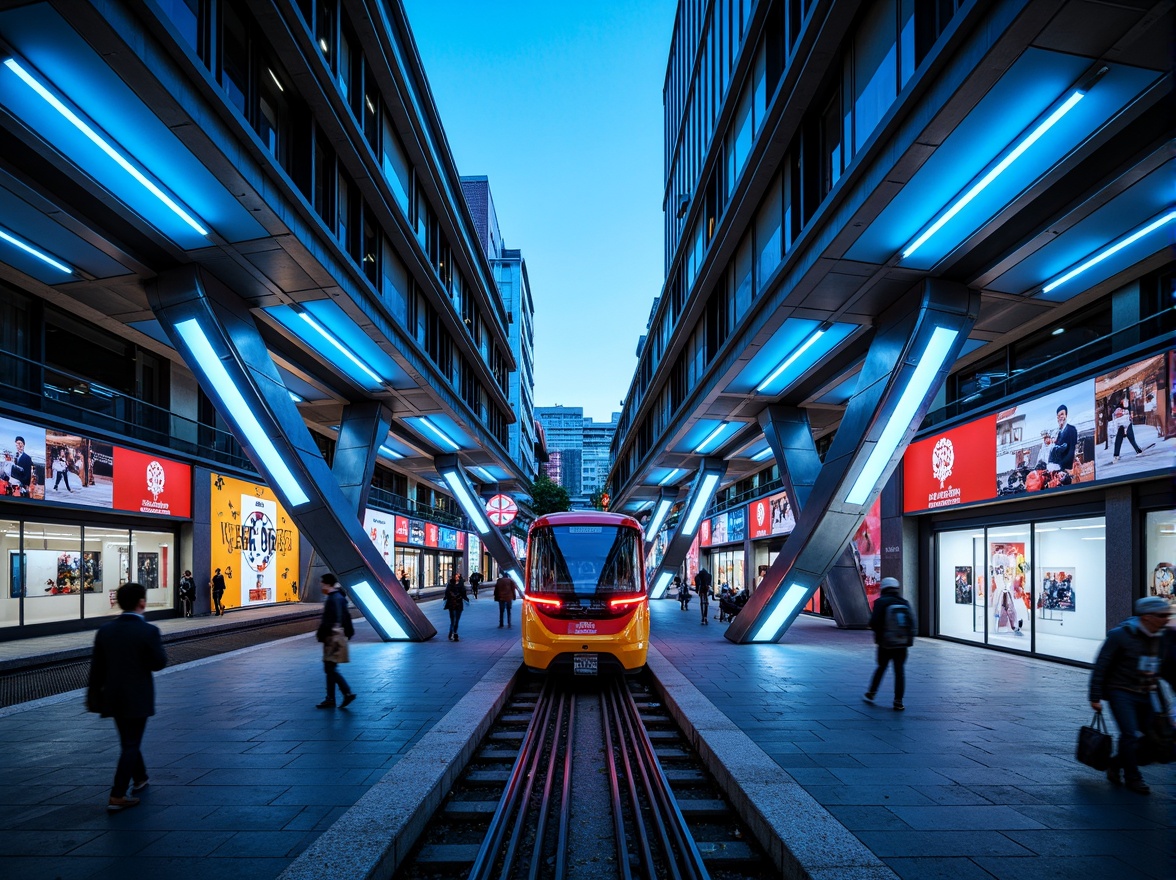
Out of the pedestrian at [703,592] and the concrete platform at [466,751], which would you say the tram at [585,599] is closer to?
the concrete platform at [466,751]

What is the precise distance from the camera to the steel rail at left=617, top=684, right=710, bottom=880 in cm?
492

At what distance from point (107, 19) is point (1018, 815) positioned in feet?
34.5

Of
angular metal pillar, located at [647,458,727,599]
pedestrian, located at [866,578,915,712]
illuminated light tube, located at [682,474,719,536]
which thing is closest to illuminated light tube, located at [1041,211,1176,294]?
pedestrian, located at [866,578,915,712]

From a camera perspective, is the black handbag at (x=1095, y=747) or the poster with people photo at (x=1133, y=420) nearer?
the black handbag at (x=1095, y=747)

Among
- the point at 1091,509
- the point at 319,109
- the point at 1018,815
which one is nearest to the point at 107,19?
the point at 319,109

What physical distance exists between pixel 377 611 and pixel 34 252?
9277 millimetres

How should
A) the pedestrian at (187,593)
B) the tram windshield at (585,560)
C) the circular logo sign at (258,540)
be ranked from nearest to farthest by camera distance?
the tram windshield at (585,560) < the pedestrian at (187,593) < the circular logo sign at (258,540)

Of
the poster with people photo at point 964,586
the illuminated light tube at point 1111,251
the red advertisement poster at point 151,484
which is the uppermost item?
the illuminated light tube at point 1111,251

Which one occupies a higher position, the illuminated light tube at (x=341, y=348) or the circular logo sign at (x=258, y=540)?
the illuminated light tube at (x=341, y=348)

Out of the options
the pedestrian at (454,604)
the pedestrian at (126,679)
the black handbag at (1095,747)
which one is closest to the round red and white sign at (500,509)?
the pedestrian at (454,604)

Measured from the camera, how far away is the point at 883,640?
914 cm

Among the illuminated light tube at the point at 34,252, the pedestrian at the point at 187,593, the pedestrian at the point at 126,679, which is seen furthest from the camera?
the pedestrian at the point at 187,593

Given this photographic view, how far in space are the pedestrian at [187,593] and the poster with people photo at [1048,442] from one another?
22743mm

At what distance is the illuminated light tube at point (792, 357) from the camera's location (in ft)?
47.6
